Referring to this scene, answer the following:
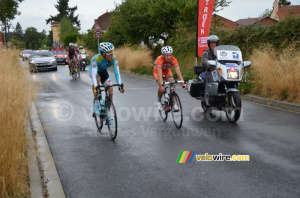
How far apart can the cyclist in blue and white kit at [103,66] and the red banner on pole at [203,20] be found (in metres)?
A: 9.03

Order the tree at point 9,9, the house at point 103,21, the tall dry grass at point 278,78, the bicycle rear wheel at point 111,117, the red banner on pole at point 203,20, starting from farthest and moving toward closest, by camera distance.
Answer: the house at point 103,21
the tree at point 9,9
the red banner on pole at point 203,20
the tall dry grass at point 278,78
the bicycle rear wheel at point 111,117

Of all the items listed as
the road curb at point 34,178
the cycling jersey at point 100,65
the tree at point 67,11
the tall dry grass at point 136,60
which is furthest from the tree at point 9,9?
the tree at point 67,11

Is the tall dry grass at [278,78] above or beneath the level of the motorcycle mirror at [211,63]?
beneath

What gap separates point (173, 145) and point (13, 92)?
9.60 feet

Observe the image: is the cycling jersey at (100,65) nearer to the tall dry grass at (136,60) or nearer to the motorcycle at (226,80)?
the motorcycle at (226,80)

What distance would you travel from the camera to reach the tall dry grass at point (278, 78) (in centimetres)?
991

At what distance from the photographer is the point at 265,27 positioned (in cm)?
1781

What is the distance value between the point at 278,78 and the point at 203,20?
609 cm

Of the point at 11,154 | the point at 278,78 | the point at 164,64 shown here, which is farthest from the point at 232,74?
the point at 11,154

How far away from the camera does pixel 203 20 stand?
15.6 meters

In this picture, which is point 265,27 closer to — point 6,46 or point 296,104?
point 296,104

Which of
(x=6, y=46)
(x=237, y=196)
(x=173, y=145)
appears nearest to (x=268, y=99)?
(x=173, y=145)

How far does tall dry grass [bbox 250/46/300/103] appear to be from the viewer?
9.91 m

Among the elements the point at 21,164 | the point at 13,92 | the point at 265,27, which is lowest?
the point at 21,164
